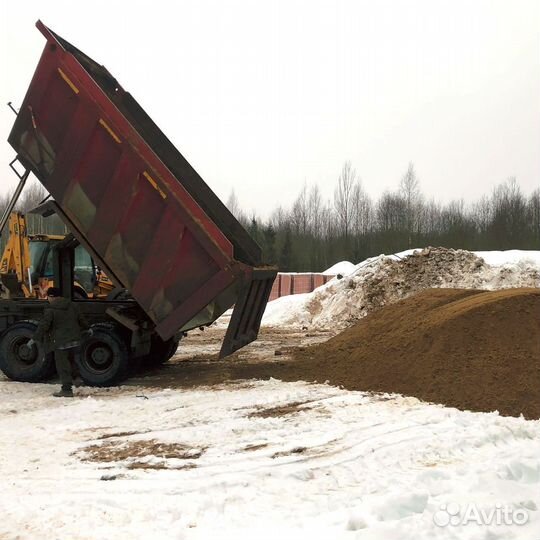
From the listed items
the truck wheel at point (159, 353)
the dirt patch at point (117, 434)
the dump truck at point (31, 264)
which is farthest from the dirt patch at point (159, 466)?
the truck wheel at point (159, 353)

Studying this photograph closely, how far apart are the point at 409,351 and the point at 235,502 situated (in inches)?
169

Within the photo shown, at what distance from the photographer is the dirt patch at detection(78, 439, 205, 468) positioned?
192 inches

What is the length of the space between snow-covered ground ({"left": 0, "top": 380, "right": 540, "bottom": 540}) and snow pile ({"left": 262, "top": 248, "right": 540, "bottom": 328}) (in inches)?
469

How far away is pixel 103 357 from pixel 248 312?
2.27 m

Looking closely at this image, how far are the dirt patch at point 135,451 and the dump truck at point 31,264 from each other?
14.8 feet

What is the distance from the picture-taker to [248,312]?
7.98m

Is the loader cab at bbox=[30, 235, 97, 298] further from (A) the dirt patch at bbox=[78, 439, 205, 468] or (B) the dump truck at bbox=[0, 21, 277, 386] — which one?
(A) the dirt patch at bbox=[78, 439, 205, 468]

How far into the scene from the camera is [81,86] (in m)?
7.36

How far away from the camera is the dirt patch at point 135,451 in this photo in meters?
4.87

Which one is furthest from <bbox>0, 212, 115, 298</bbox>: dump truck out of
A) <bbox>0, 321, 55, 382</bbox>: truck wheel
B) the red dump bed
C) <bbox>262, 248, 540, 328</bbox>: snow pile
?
<bbox>262, 248, 540, 328</bbox>: snow pile

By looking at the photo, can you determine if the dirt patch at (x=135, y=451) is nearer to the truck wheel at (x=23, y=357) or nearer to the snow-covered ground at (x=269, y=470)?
the snow-covered ground at (x=269, y=470)

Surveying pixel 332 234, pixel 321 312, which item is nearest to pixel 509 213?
pixel 332 234
